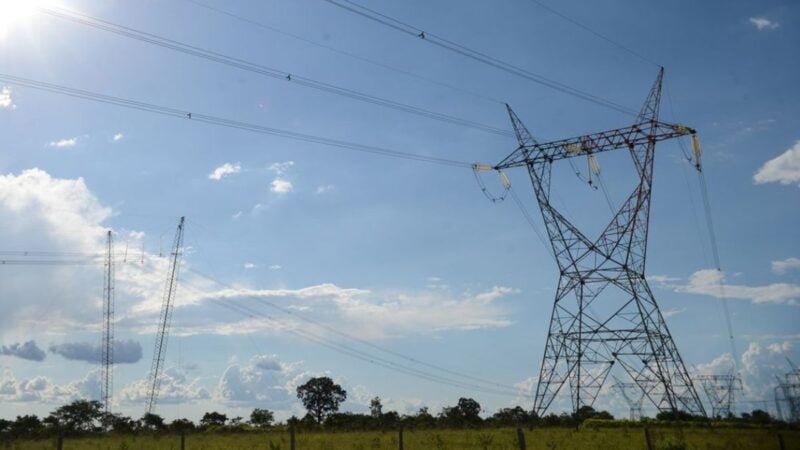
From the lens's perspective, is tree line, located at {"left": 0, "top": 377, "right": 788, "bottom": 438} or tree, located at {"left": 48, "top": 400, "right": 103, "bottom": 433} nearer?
tree line, located at {"left": 0, "top": 377, "right": 788, "bottom": 438}

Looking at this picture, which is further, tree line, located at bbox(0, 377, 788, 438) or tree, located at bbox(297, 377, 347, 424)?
tree, located at bbox(297, 377, 347, 424)

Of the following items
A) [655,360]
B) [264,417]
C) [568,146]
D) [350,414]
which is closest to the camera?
[655,360]

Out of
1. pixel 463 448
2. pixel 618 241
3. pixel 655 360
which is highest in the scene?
pixel 618 241

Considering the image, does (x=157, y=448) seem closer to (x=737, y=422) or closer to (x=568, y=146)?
(x=568, y=146)

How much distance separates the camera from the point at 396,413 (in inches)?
4013

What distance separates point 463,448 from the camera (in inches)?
1469

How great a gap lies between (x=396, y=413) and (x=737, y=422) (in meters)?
53.7

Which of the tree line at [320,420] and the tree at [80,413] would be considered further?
the tree at [80,413]

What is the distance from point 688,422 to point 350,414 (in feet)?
180

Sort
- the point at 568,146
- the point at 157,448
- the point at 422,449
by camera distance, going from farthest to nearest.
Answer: the point at 568,146 → the point at 157,448 → the point at 422,449

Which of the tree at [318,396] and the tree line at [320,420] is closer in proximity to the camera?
the tree line at [320,420]

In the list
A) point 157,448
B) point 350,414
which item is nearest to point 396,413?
point 350,414

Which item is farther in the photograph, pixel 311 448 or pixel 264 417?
pixel 264 417

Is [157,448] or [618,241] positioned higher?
[618,241]
